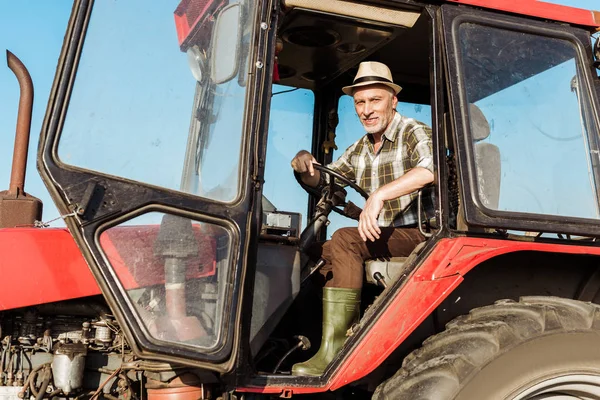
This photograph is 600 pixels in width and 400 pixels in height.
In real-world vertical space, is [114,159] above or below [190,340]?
above

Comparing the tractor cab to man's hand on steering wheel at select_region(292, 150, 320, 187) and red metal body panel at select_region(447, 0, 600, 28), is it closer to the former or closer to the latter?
red metal body panel at select_region(447, 0, 600, 28)

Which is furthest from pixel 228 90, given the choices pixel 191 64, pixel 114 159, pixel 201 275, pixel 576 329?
pixel 576 329

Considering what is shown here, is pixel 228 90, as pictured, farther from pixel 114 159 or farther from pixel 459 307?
pixel 459 307

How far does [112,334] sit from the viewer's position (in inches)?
112

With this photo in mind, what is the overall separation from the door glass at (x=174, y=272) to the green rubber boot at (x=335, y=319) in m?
0.58

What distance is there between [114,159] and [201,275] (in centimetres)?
54

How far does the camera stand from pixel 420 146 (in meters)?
3.25

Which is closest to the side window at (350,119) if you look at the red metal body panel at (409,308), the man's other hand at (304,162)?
the man's other hand at (304,162)

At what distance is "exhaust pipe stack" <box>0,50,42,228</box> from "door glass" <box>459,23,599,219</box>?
6.12ft

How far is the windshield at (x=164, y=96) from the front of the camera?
2.45 meters

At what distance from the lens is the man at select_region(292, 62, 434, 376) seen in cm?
288

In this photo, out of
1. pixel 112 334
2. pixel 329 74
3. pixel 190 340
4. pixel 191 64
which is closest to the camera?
pixel 190 340

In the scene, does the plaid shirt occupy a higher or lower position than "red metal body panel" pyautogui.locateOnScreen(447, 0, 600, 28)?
lower

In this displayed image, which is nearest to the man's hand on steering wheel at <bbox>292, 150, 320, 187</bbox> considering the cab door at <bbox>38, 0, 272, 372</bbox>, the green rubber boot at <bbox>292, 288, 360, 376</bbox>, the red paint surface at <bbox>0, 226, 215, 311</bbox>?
the green rubber boot at <bbox>292, 288, 360, 376</bbox>
